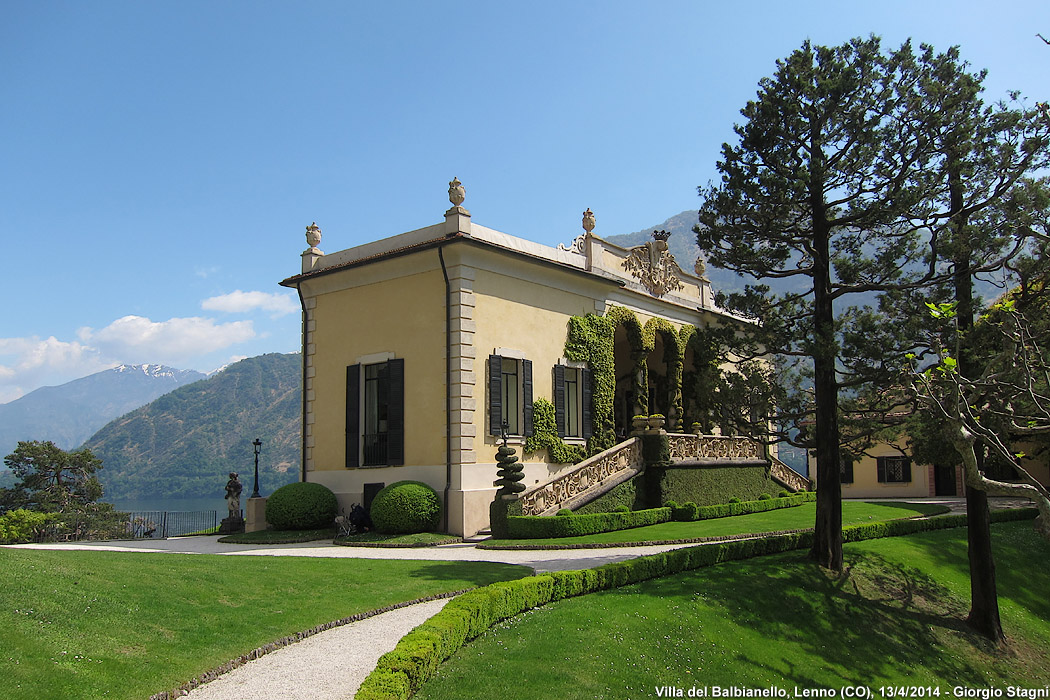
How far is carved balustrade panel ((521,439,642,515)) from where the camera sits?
2233 cm

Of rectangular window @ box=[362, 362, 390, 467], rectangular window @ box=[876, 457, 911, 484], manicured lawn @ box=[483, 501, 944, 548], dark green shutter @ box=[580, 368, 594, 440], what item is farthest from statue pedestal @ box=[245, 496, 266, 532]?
rectangular window @ box=[876, 457, 911, 484]

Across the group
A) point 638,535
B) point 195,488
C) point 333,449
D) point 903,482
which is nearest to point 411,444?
point 333,449

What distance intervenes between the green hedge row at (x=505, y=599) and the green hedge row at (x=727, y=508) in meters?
5.35

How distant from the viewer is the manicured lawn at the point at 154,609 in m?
8.15

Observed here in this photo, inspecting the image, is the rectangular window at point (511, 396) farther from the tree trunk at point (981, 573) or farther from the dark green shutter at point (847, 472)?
the dark green shutter at point (847, 472)

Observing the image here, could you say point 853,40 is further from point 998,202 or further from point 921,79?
point 998,202

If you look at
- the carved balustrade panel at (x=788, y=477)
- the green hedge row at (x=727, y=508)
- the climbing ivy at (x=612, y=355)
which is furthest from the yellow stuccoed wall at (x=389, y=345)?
the carved balustrade panel at (x=788, y=477)

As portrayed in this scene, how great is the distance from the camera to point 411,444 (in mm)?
24453

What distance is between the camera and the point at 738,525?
23688mm

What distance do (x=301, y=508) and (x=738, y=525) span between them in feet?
42.7

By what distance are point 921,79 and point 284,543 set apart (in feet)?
64.2

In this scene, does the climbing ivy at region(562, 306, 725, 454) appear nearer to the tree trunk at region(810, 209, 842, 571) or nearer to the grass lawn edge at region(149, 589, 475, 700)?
the tree trunk at region(810, 209, 842, 571)

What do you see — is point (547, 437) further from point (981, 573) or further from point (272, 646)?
point (272, 646)

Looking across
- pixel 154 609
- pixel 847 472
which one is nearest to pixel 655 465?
pixel 154 609
